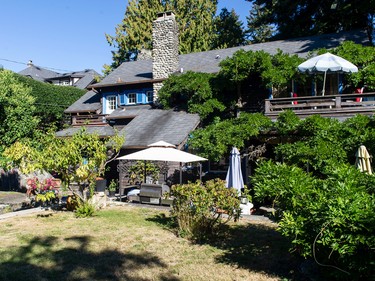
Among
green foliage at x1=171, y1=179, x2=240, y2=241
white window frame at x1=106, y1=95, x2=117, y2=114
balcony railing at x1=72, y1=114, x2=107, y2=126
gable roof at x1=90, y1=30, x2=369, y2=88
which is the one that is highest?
gable roof at x1=90, y1=30, x2=369, y2=88

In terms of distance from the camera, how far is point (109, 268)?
6.93 m

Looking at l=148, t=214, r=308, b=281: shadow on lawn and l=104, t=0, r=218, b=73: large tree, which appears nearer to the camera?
l=148, t=214, r=308, b=281: shadow on lawn

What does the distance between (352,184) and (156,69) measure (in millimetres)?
18602

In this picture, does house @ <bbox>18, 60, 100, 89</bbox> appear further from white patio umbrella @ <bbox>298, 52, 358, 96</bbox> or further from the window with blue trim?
white patio umbrella @ <bbox>298, 52, 358, 96</bbox>

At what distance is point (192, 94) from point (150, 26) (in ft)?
71.9

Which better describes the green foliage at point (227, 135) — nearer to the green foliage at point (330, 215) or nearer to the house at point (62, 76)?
the green foliage at point (330, 215)

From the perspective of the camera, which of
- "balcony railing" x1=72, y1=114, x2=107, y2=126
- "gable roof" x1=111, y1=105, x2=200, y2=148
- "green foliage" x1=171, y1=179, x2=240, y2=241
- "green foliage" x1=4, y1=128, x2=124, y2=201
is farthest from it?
"balcony railing" x1=72, y1=114, x2=107, y2=126

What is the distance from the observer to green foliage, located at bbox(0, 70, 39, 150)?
2078 cm

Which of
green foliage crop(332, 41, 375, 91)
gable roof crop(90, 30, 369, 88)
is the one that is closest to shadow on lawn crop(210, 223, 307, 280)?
green foliage crop(332, 41, 375, 91)

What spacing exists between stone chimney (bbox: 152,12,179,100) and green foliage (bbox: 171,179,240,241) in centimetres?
1430

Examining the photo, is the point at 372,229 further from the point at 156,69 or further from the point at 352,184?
the point at 156,69

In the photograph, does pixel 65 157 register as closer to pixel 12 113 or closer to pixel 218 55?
pixel 12 113

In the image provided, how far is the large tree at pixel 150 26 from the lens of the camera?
3916cm

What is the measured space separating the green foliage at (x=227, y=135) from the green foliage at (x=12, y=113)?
1127cm
